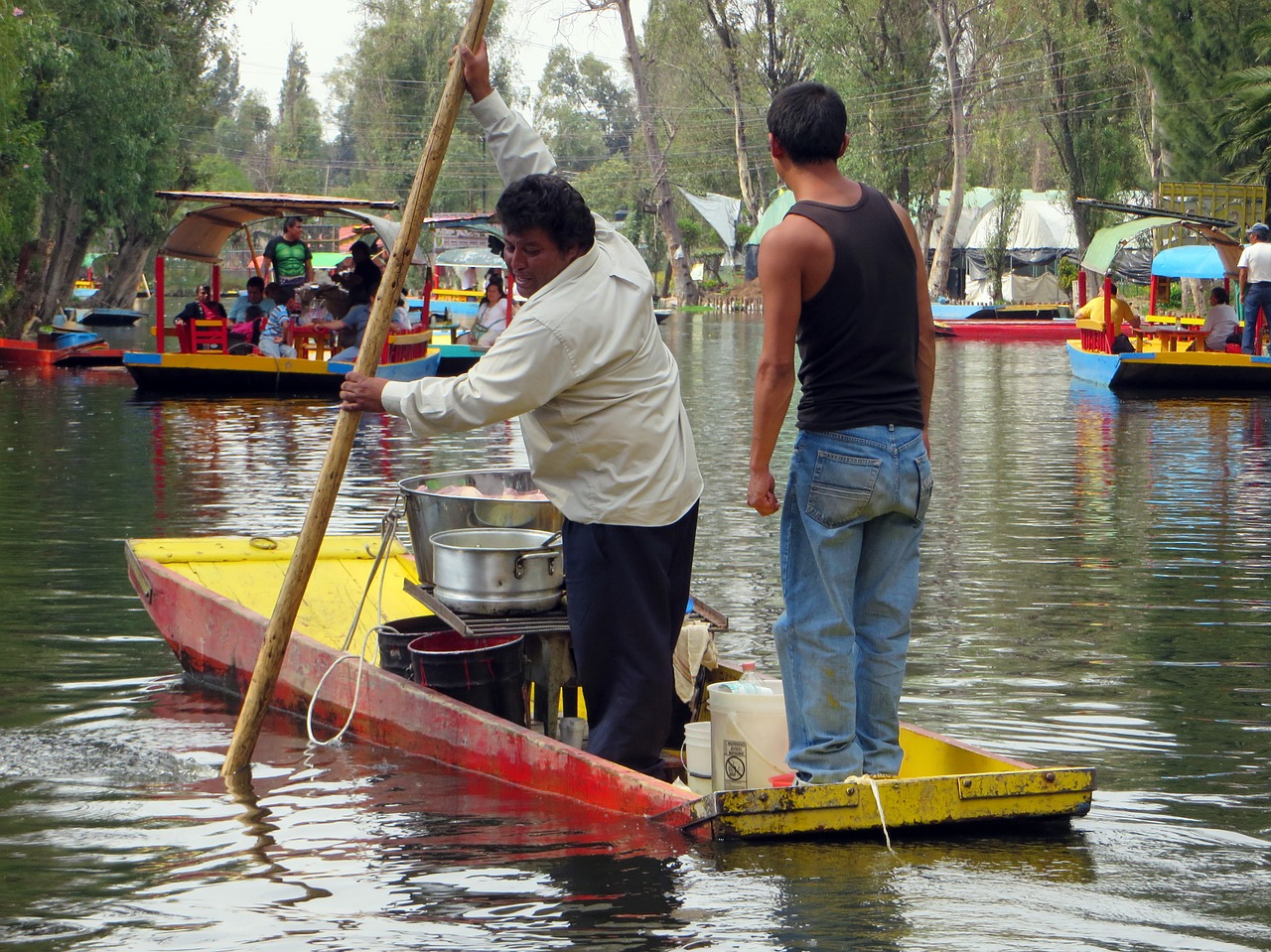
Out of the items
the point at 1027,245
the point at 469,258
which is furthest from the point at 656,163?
the point at 469,258

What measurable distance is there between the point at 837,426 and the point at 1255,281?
19.8 metres

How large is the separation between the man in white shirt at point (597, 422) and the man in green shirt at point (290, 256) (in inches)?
736

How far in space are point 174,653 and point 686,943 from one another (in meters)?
4.09

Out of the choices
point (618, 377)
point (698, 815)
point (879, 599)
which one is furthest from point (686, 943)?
point (618, 377)

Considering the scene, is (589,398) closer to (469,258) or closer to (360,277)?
(360,277)

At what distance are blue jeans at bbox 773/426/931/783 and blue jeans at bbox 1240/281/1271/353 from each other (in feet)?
64.4

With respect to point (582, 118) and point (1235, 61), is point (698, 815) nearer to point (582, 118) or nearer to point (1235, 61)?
point (1235, 61)

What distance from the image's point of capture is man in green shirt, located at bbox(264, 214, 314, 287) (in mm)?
23375

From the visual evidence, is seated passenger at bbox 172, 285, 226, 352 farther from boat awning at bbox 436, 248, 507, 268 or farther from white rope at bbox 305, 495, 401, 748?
white rope at bbox 305, 495, 401, 748

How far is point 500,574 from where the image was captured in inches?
223

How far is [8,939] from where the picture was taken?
4383mm

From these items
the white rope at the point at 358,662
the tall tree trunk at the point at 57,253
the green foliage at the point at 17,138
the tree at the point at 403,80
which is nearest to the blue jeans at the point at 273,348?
the green foliage at the point at 17,138

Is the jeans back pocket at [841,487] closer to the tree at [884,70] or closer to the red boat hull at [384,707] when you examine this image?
the red boat hull at [384,707]

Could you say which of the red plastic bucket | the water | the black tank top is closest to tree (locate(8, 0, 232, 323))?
the water
